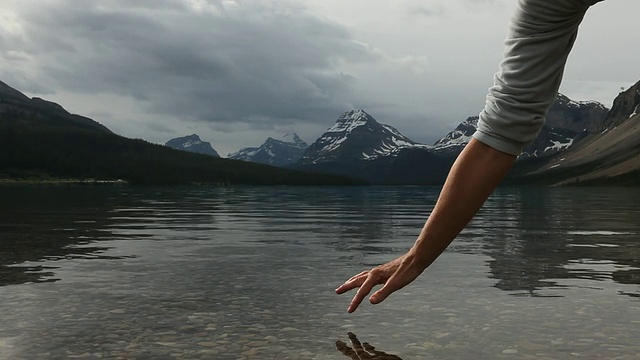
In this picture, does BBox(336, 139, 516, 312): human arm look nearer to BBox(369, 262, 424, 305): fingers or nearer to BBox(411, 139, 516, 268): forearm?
BBox(411, 139, 516, 268): forearm

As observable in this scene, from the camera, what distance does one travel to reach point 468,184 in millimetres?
2107

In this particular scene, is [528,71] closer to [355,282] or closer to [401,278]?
[401,278]

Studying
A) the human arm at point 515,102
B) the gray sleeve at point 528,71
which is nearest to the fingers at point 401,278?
the human arm at point 515,102

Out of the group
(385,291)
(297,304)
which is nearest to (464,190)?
(385,291)

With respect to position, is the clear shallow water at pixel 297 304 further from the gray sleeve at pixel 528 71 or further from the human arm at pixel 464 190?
the gray sleeve at pixel 528 71

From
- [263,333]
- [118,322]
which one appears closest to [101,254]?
[118,322]

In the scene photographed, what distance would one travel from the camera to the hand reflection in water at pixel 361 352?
287 inches

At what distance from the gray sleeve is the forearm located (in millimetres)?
51

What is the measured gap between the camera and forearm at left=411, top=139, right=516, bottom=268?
2076 mm

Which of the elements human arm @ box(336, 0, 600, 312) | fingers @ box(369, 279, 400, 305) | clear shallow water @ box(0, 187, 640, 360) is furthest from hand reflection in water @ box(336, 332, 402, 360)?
human arm @ box(336, 0, 600, 312)

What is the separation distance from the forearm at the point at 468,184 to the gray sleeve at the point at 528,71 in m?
0.05

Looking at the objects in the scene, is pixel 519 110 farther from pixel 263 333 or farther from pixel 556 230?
pixel 556 230

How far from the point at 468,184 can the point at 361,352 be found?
5.80 metres

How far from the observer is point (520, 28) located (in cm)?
193
